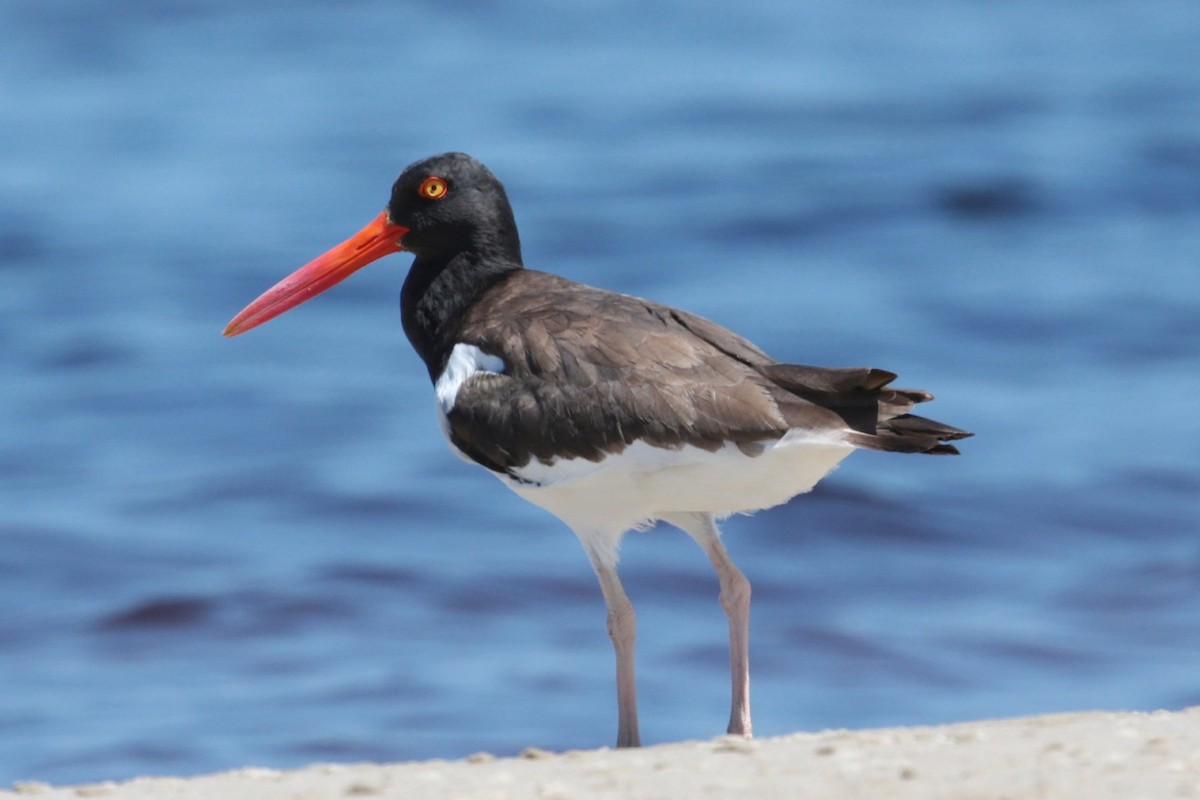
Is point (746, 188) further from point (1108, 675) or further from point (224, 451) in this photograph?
point (1108, 675)

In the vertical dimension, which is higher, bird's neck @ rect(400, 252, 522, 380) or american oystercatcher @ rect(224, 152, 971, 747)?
bird's neck @ rect(400, 252, 522, 380)

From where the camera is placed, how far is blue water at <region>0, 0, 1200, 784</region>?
702 cm

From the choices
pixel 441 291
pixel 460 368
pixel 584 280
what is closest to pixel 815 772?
pixel 460 368

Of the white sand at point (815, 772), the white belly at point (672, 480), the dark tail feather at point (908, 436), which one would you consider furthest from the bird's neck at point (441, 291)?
the white sand at point (815, 772)

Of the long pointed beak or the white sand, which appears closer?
the white sand

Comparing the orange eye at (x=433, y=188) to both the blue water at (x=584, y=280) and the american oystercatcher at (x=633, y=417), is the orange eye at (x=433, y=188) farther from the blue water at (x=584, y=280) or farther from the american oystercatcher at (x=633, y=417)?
the blue water at (x=584, y=280)

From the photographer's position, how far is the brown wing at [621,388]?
4.67 metres

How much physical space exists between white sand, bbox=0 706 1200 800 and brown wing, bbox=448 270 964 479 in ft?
2.76

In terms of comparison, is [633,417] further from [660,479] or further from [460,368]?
[460,368]

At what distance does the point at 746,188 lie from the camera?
45.5ft

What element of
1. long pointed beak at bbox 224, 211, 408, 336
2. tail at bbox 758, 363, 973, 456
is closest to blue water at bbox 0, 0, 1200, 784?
long pointed beak at bbox 224, 211, 408, 336

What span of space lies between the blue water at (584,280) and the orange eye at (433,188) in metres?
2.03

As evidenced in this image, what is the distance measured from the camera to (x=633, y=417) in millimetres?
4793

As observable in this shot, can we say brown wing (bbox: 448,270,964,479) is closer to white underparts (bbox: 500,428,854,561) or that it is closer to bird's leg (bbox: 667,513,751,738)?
white underparts (bbox: 500,428,854,561)
